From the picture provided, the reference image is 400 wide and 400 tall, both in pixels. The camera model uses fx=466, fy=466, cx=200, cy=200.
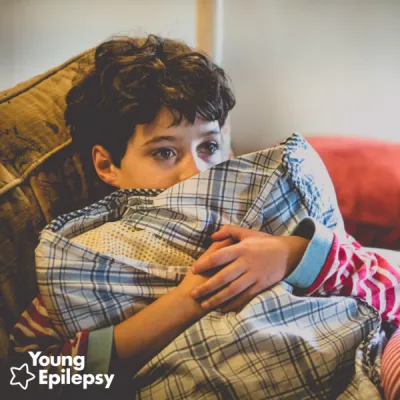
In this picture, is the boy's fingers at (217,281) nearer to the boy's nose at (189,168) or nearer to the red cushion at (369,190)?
the boy's nose at (189,168)

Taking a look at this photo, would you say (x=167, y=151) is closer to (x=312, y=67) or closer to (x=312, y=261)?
(x=312, y=261)

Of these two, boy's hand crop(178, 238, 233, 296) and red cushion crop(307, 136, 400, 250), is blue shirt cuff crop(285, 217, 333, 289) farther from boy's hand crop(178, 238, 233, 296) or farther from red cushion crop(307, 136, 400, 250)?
red cushion crop(307, 136, 400, 250)

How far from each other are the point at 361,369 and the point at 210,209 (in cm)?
30

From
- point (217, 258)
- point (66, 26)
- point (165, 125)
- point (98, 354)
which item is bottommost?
point (98, 354)

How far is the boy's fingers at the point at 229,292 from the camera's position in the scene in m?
0.62

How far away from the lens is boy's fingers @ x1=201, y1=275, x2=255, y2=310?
621mm

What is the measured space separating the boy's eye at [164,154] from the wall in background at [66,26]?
0.81 metres

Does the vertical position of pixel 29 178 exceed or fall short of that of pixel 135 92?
it falls short

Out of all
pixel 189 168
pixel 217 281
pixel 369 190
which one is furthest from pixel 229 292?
pixel 369 190

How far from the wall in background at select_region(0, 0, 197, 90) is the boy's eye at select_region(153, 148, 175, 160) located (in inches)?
32.0

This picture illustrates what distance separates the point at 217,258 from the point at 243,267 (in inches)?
1.5

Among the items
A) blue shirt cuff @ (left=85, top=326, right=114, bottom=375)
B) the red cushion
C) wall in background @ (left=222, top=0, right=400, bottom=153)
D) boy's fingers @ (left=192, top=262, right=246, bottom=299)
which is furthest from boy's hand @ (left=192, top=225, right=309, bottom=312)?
wall in background @ (left=222, top=0, right=400, bottom=153)

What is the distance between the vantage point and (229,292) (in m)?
0.62

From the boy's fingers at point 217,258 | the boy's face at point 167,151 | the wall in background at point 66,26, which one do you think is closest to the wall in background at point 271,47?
the wall in background at point 66,26
